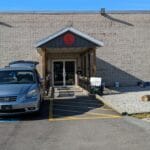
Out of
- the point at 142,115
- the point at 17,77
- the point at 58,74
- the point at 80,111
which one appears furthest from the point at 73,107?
the point at 58,74

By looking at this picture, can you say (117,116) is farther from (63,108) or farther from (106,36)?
(106,36)

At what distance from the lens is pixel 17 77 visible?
16703mm

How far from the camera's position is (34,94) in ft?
49.5

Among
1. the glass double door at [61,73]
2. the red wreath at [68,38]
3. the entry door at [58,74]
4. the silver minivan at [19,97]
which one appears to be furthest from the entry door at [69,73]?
the silver minivan at [19,97]

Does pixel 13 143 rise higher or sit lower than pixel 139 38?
lower

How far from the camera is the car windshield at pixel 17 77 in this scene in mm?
16422

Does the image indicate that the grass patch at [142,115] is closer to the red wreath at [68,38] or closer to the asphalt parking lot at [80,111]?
the asphalt parking lot at [80,111]

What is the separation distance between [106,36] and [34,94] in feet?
63.7

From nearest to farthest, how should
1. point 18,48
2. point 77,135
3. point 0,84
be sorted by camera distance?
point 77,135 < point 0,84 < point 18,48

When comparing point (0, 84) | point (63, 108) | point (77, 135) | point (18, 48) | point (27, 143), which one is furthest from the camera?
point (18, 48)

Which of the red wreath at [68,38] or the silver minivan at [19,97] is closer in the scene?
the silver minivan at [19,97]

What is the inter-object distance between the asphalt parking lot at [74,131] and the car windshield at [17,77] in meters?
1.39

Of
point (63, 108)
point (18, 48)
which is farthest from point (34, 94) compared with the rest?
point (18, 48)

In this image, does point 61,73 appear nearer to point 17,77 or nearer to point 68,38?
point 68,38
